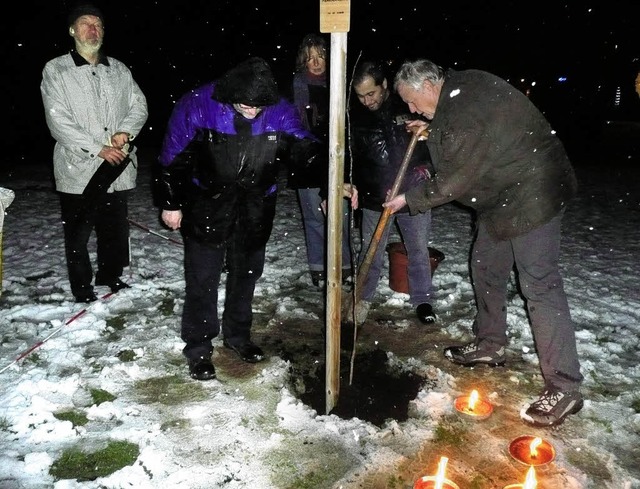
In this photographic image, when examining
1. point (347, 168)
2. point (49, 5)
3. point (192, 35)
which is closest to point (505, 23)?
point (192, 35)

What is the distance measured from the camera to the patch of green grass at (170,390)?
332 cm

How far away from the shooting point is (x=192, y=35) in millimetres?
18812

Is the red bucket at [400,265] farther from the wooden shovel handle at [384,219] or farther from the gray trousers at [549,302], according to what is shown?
the gray trousers at [549,302]

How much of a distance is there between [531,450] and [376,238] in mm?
1712

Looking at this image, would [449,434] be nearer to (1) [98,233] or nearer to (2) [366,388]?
(2) [366,388]

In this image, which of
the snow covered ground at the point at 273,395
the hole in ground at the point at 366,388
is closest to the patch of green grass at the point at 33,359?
the snow covered ground at the point at 273,395

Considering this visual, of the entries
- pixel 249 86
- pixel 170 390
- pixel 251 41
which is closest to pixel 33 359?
pixel 170 390

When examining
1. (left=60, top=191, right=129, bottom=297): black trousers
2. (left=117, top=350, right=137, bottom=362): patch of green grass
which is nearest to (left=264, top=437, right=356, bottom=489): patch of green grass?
(left=117, top=350, right=137, bottom=362): patch of green grass

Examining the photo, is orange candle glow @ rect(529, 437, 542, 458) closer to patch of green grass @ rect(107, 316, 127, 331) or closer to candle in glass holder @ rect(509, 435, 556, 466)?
candle in glass holder @ rect(509, 435, 556, 466)

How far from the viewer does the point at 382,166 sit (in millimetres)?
4152

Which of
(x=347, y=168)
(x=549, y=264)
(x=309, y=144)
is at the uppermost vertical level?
(x=309, y=144)

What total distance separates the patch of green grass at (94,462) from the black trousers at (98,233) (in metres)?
2.09

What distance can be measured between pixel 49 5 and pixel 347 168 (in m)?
16.2

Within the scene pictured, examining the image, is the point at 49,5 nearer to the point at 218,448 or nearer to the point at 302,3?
the point at 302,3
